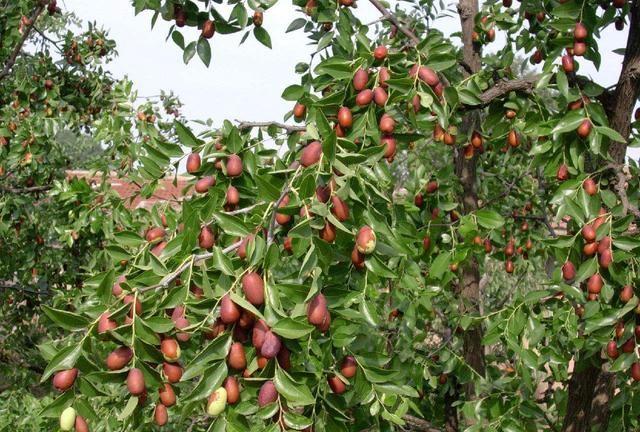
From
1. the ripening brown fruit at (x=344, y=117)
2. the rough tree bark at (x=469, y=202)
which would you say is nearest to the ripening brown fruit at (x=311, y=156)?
the ripening brown fruit at (x=344, y=117)

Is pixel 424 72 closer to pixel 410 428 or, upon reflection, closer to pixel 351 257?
pixel 351 257

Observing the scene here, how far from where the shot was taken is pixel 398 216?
6.53 ft

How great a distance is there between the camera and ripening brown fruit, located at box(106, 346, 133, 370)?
1339mm

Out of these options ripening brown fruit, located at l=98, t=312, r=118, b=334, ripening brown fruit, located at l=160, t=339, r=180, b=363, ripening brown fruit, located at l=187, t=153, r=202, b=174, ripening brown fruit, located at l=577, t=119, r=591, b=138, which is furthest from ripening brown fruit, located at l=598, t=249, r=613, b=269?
ripening brown fruit, located at l=98, t=312, r=118, b=334

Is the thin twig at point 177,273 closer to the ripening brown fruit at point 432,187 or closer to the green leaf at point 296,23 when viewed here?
the green leaf at point 296,23

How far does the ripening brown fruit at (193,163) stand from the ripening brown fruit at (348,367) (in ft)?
2.10

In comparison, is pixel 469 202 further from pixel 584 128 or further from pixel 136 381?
pixel 136 381

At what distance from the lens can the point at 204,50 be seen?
7.42 feet

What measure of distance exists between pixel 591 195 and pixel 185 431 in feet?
6.82

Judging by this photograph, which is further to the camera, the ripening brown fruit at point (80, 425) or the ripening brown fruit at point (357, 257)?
the ripening brown fruit at point (357, 257)

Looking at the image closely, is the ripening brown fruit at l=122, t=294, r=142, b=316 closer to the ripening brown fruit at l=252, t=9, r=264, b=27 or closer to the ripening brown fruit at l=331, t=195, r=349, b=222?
the ripening brown fruit at l=331, t=195, r=349, b=222

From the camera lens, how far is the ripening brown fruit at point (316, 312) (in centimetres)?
136

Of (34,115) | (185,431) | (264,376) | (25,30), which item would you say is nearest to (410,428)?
(185,431)

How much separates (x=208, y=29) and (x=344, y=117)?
70 centimetres
